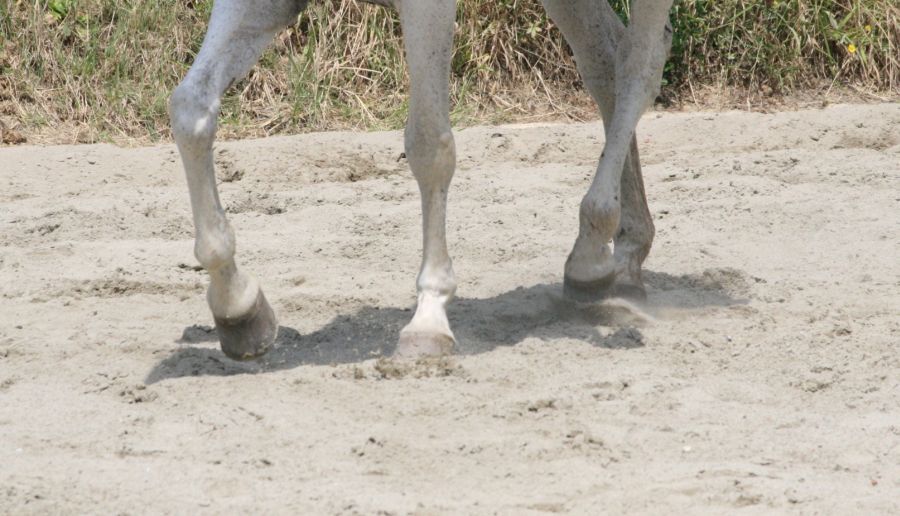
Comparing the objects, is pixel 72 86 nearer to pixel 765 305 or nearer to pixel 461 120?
pixel 461 120

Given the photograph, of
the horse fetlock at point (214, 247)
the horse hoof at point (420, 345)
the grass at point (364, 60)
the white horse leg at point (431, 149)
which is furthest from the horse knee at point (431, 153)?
the grass at point (364, 60)

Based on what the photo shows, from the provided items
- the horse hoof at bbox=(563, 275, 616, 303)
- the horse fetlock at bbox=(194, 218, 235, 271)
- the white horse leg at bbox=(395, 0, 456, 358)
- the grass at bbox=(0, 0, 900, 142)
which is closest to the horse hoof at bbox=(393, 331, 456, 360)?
the white horse leg at bbox=(395, 0, 456, 358)

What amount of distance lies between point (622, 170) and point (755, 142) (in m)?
2.54

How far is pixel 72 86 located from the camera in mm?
8016

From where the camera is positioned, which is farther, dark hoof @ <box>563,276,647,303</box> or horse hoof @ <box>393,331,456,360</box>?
dark hoof @ <box>563,276,647,303</box>

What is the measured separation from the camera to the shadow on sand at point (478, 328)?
419 centimetres

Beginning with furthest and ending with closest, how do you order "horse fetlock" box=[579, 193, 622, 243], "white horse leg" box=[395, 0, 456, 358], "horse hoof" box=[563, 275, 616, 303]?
"horse hoof" box=[563, 275, 616, 303] < "horse fetlock" box=[579, 193, 622, 243] < "white horse leg" box=[395, 0, 456, 358]

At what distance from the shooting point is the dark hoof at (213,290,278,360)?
4105mm

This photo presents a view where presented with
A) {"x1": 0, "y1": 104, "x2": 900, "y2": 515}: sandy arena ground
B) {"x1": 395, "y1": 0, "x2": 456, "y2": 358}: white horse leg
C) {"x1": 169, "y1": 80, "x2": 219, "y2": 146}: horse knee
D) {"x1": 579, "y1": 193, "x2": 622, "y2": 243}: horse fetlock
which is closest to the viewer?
{"x1": 0, "y1": 104, "x2": 900, "y2": 515}: sandy arena ground

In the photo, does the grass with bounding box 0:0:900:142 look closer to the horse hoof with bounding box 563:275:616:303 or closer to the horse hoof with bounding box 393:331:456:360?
the horse hoof with bounding box 563:275:616:303

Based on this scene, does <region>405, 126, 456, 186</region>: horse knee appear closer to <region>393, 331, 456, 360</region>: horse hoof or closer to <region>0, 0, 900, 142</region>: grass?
<region>393, 331, 456, 360</region>: horse hoof

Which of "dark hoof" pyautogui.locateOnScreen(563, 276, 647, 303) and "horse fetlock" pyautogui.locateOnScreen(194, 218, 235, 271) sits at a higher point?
"horse fetlock" pyautogui.locateOnScreen(194, 218, 235, 271)

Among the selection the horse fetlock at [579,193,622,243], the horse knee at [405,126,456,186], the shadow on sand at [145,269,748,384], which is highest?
the horse knee at [405,126,456,186]

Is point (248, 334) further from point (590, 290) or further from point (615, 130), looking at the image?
point (615, 130)
